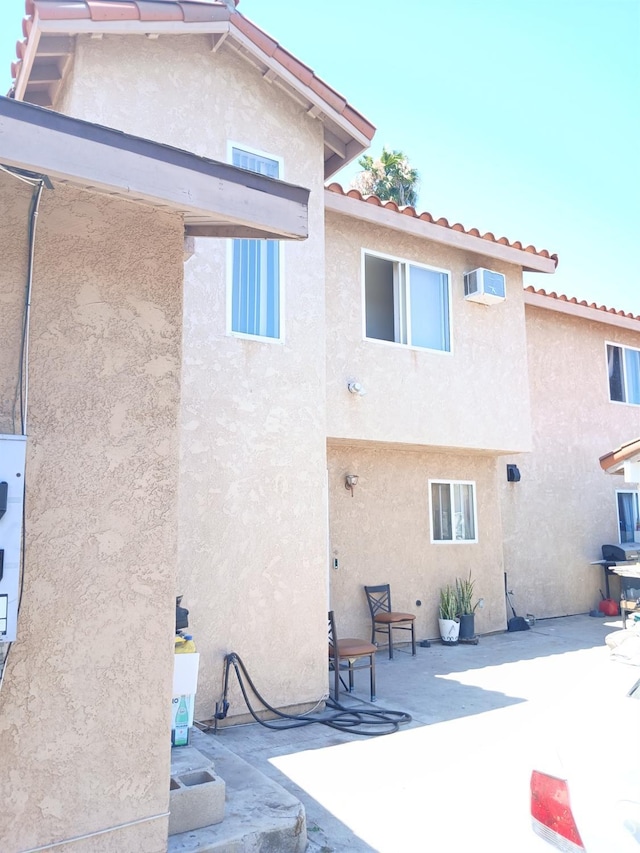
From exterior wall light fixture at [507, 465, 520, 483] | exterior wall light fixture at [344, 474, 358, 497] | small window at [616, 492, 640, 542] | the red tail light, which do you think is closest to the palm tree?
small window at [616, 492, 640, 542]

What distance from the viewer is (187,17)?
7074 millimetres

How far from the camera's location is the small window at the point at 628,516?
1556 centimetres

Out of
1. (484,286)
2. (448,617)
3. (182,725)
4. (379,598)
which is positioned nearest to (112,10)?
(182,725)

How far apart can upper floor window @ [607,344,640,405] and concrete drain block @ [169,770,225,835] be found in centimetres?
1433

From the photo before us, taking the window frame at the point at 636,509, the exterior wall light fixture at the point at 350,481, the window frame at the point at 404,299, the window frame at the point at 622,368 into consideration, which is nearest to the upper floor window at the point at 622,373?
the window frame at the point at 622,368

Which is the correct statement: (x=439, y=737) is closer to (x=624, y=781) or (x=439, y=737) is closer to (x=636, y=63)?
(x=624, y=781)

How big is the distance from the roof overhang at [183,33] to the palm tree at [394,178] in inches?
675

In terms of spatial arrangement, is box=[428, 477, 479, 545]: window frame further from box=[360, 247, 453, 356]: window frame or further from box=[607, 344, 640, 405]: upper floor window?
box=[607, 344, 640, 405]: upper floor window

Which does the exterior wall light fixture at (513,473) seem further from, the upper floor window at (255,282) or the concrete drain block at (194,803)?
the concrete drain block at (194,803)

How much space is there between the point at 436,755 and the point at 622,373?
12609mm

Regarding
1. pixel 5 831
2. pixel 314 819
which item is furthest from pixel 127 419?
pixel 314 819

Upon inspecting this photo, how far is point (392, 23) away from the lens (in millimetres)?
10289

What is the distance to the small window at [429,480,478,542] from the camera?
474 inches

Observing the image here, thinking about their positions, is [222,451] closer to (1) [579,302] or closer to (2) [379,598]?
(2) [379,598]
